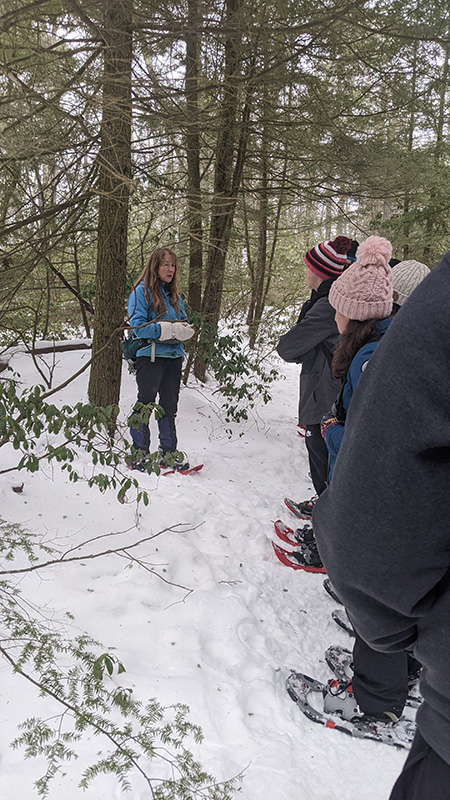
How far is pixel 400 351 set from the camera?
72 cm

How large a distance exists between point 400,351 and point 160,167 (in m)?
6.96

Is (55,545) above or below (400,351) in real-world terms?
below

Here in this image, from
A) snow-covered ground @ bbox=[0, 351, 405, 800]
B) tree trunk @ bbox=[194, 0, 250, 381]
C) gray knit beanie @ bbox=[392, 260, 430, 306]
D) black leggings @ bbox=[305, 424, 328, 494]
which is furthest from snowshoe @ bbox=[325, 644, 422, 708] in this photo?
tree trunk @ bbox=[194, 0, 250, 381]

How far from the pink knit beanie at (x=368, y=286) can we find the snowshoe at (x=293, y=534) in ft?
6.95

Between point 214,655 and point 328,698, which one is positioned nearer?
point 328,698

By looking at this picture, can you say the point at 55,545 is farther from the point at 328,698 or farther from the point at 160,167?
the point at 160,167

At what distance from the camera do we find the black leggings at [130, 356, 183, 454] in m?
4.86

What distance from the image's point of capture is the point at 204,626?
2682 mm

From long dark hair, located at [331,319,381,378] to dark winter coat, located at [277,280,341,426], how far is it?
121cm

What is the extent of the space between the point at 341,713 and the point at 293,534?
181cm

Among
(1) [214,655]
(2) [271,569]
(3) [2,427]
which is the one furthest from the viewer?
(2) [271,569]

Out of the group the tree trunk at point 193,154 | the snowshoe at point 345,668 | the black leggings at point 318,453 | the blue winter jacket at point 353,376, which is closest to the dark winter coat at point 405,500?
the blue winter jacket at point 353,376

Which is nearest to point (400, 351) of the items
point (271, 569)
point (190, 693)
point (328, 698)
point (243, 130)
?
point (190, 693)

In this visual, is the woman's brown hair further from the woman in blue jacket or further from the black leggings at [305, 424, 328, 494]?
the black leggings at [305, 424, 328, 494]
